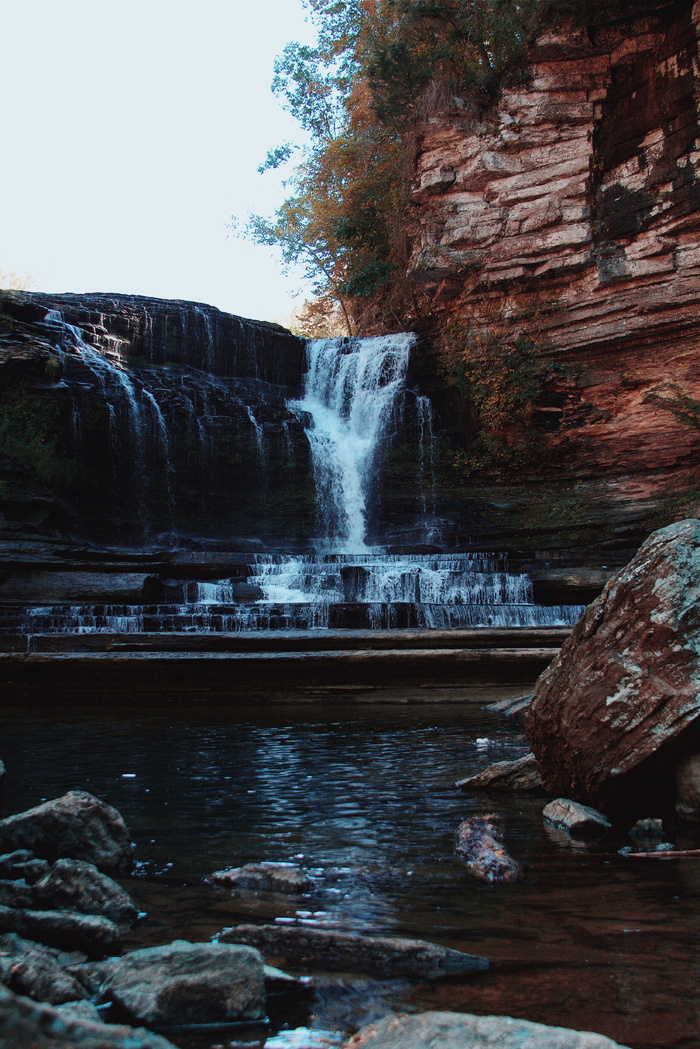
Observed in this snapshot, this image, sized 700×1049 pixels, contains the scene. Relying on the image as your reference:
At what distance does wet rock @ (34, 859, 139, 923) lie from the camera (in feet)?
7.88

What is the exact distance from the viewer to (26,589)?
1112 centimetres

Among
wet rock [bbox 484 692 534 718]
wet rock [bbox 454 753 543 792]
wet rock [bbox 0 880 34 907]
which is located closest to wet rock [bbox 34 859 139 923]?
wet rock [bbox 0 880 34 907]

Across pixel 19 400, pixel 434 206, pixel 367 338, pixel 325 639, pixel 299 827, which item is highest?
pixel 434 206

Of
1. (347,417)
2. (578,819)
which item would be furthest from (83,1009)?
(347,417)

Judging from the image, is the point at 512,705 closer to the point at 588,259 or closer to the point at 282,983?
the point at 282,983

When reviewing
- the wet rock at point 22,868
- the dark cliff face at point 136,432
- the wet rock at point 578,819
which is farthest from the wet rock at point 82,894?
the dark cliff face at point 136,432

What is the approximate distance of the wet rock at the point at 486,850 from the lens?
279 centimetres

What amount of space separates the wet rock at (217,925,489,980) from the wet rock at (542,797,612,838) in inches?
57.0

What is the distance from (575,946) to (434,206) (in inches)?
640

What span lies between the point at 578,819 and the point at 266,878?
1.48m

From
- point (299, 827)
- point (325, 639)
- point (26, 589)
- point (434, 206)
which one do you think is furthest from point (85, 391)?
point (299, 827)

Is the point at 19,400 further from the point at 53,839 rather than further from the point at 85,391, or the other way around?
the point at 53,839

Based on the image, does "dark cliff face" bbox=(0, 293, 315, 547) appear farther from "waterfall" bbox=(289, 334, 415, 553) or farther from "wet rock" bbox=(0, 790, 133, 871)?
"wet rock" bbox=(0, 790, 133, 871)

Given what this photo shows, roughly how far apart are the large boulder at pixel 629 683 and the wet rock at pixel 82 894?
2.15m
